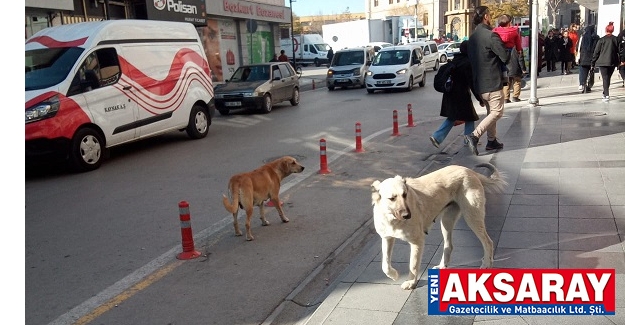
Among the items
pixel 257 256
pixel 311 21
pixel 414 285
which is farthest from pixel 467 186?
pixel 311 21

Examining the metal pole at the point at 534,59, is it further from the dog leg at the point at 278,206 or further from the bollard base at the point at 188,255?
the bollard base at the point at 188,255

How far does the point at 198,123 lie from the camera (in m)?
13.2

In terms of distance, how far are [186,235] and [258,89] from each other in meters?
12.3

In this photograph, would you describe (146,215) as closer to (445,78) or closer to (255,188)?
(255,188)

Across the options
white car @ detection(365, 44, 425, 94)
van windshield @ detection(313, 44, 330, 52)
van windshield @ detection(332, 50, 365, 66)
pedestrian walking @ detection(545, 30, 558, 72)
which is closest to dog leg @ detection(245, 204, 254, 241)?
white car @ detection(365, 44, 425, 94)

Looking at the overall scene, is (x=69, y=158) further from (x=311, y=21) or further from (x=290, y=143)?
(x=311, y=21)

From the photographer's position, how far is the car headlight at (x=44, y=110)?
9.29 metres

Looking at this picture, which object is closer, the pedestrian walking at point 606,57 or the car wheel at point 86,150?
the car wheel at point 86,150

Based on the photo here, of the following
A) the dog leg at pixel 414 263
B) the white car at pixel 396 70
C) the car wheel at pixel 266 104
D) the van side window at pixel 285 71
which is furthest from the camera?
the white car at pixel 396 70

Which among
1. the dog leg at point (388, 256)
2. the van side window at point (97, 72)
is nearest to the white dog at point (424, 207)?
the dog leg at point (388, 256)

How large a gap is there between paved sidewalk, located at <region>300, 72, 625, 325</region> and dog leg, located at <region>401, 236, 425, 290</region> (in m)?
0.07

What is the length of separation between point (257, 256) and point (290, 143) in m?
6.39

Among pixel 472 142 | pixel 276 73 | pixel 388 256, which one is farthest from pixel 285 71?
pixel 388 256

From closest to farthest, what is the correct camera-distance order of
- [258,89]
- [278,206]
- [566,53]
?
[278,206], [258,89], [566,53]
